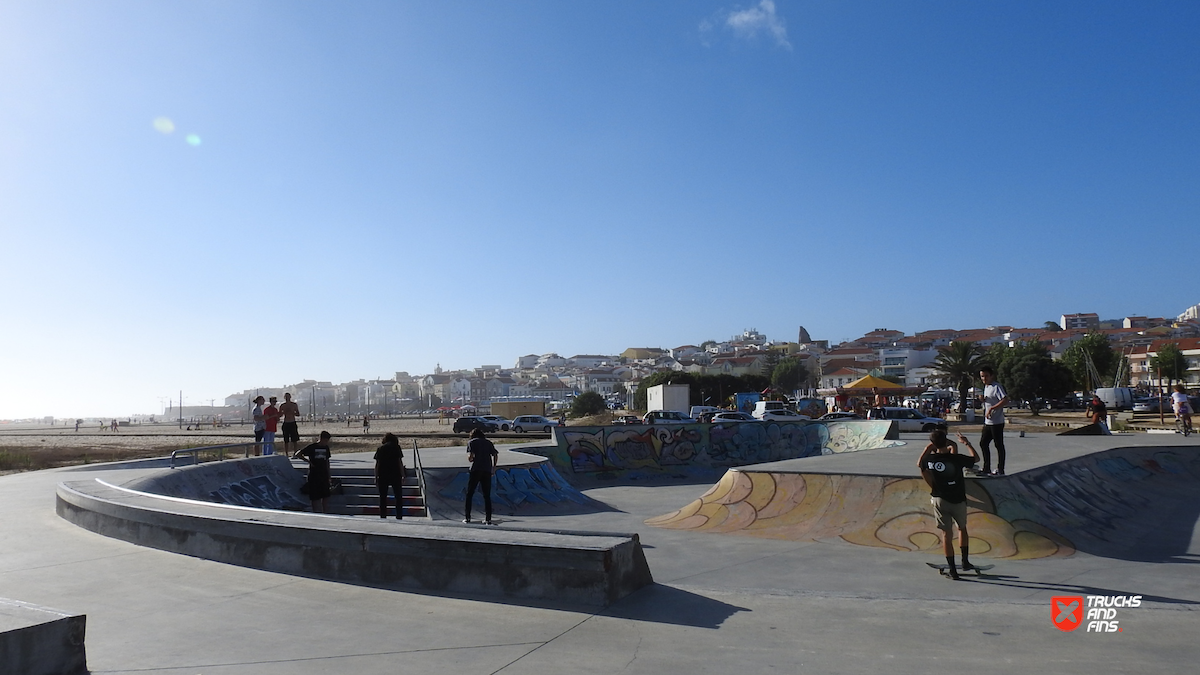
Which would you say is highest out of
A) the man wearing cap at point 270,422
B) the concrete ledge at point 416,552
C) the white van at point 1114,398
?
the man wearing cap at point 270,422

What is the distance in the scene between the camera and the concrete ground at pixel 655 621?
15.4ft

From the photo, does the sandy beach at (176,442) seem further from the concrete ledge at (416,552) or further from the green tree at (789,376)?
the green tree at (789,376)

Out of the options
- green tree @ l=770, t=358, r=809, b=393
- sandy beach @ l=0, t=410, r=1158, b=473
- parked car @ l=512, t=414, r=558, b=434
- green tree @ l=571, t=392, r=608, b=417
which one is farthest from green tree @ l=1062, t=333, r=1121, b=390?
parked car @ l=512, t=414, r=558, b=434

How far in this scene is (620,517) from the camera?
1386 centimetres

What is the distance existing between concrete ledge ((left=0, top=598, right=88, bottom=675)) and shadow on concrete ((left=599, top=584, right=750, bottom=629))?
10.9ft

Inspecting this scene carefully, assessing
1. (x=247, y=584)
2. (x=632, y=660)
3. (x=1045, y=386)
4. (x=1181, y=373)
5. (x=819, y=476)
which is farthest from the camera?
(x=1181, y=373)

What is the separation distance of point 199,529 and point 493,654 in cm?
477

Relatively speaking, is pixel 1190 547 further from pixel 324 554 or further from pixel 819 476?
pixel 324 554

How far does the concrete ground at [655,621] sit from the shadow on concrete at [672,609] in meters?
0.02

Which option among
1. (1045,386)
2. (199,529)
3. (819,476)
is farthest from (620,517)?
(1045,386)

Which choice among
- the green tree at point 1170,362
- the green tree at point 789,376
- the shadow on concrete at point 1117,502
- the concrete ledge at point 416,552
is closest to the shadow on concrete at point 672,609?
Answer: the concrete ledge at point 416,552

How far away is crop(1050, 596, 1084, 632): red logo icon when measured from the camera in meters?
5.50

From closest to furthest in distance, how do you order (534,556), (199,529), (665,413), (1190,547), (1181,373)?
(534,556) < (199,529) < (1190,547) < (665,413) < (1181,373)

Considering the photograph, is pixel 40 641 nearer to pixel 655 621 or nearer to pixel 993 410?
pixel 655 621
